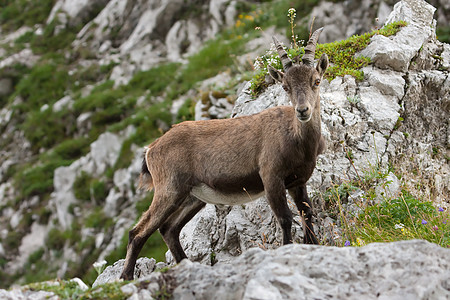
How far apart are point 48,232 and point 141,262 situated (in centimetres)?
1090

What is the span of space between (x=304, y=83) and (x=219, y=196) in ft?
6.92

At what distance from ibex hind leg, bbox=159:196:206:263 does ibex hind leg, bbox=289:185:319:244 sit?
1561 mm

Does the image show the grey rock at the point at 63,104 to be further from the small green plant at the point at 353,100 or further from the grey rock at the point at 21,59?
the small green plant at the point at 353,100

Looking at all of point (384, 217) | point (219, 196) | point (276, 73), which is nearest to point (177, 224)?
point (219, 196)

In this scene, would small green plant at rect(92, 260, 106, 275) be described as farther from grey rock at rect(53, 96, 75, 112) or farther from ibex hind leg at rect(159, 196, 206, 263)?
grey rock at rect(53, 96, 75, 112)

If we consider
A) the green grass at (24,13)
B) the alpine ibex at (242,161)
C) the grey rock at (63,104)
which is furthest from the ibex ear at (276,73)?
the green grass at (24,13)

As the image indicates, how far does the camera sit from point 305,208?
21.6ft

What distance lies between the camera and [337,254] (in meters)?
3.80

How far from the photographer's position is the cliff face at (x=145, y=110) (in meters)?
7.86

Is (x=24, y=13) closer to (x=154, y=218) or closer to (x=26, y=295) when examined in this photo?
(x=154, y=218)

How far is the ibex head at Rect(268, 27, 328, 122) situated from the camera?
18.6 feet

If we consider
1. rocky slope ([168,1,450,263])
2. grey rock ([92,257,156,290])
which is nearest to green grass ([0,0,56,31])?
rocky slope ([168,1,450,263])

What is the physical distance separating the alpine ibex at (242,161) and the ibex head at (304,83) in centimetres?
1

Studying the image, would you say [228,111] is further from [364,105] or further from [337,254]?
[337,254]
